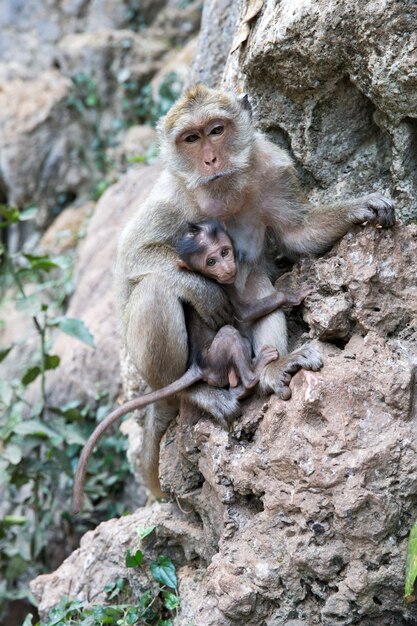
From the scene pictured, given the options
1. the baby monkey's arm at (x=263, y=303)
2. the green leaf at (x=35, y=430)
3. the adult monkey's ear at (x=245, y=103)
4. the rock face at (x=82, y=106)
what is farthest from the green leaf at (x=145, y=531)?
the rock face at (x=82, y=106)

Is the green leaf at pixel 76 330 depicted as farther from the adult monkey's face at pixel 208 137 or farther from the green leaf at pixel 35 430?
the adult monkey's face at pixel 208 137

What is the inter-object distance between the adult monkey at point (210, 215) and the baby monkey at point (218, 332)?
54mm

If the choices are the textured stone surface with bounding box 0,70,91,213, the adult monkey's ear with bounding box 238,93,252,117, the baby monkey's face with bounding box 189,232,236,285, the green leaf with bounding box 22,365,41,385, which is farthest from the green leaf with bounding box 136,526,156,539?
the textured stone surface with bounding box 0,70,91,213

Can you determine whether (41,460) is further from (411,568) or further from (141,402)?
(411,568)

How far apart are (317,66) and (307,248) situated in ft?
3.00

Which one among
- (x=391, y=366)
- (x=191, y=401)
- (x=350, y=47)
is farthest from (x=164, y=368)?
(x=350, y=47)

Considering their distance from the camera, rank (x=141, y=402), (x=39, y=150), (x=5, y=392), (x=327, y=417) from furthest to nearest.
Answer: (x=39, y=150) < (x=5, y=392) < (x=141, y=402) < (x=327, y=417)

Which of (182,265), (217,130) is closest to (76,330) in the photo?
(182,265)

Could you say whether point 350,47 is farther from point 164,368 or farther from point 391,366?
point 164,368

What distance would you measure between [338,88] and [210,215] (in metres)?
0.94

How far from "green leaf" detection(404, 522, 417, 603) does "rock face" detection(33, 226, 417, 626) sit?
70mm

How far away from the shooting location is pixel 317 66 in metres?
3.99

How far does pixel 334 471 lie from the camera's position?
3.30 metres

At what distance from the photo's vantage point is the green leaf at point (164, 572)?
4172 millimetres
